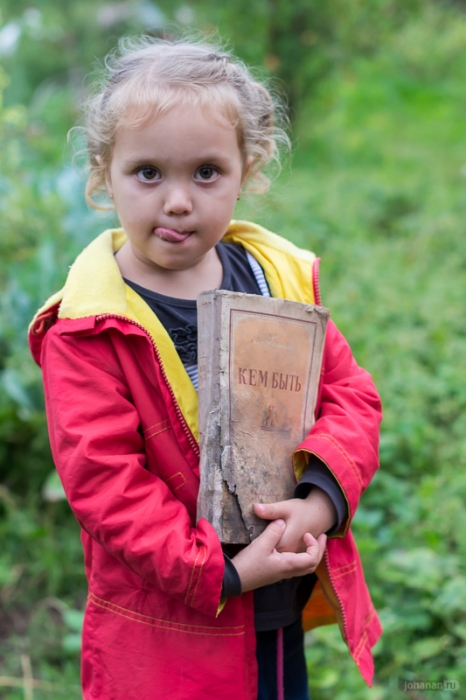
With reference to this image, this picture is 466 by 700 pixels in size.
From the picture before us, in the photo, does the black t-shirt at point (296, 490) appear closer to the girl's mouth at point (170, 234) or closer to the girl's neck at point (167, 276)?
the girl's neck at point (167, 276)

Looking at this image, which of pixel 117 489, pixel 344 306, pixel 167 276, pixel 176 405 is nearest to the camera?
pixel 117 489

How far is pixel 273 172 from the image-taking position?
6.17 ft

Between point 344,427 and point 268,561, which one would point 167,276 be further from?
point 268,561

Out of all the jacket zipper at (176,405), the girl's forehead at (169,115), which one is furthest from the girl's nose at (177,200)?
the jacket zipper at (176,405)

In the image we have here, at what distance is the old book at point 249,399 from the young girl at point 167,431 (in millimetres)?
35

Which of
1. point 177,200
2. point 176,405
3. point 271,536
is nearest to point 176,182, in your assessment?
point 177,200

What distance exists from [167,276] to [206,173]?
0.24 metres

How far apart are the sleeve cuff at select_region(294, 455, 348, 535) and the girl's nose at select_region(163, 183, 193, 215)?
0.54 meters

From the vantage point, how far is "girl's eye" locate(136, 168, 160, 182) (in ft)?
4.35

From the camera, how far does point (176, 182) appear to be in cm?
131

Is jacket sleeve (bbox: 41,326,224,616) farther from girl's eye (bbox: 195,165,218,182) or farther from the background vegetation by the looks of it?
the background vegetation

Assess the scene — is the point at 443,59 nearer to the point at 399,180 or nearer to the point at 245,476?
the point at 399,180

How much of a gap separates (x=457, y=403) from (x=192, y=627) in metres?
2.29

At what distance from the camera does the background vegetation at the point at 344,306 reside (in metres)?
2.26
